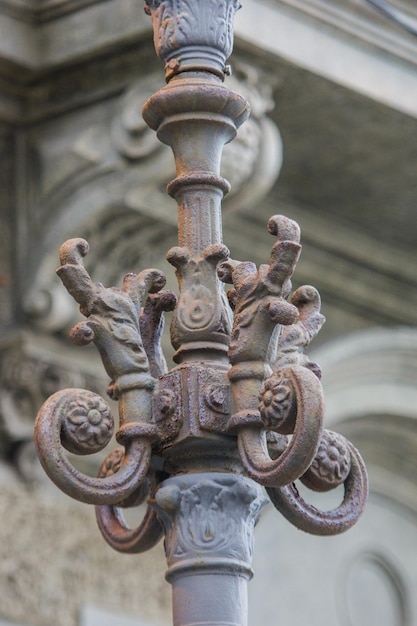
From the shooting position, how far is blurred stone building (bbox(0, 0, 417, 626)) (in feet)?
11.8

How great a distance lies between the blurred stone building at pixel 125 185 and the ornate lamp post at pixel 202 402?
66.2 inches

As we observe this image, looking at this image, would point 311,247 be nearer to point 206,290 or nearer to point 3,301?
point 3,301

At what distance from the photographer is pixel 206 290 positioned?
181 cm

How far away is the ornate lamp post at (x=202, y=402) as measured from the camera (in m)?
1.70

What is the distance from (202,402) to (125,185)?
75.4 inches

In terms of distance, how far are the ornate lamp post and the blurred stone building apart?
66.2 inches

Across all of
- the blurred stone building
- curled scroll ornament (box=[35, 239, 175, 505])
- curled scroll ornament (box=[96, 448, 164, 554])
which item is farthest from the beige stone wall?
curled scroll ornament (box=[35, 239, 175, 505])

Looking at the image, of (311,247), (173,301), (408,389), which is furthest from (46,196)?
(173,301)

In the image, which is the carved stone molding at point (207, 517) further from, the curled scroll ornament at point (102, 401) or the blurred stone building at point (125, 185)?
the blurred stone building at point (125, 185)

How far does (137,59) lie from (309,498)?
159 cm

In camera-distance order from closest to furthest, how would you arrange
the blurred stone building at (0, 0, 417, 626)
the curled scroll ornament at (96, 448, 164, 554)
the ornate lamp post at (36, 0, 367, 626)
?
the ornate lamp post at (36, 0, 367, 626) < the curled scroll ornament at (96, 448, 164, 554) < the blurred stone building at (0, 0, 417, 626)

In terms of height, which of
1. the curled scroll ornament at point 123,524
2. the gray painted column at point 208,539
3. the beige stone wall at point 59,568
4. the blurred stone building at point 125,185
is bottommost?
the gray painted column at point 208,539

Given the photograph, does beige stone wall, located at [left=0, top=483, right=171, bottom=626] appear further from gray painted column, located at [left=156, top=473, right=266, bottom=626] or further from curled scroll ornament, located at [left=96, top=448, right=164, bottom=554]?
gray painted column, located at [left=156, top=473, right=266, bottom=626]

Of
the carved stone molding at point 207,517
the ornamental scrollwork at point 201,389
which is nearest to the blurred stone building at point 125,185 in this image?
the ornamental scrollwork at point 201,389
